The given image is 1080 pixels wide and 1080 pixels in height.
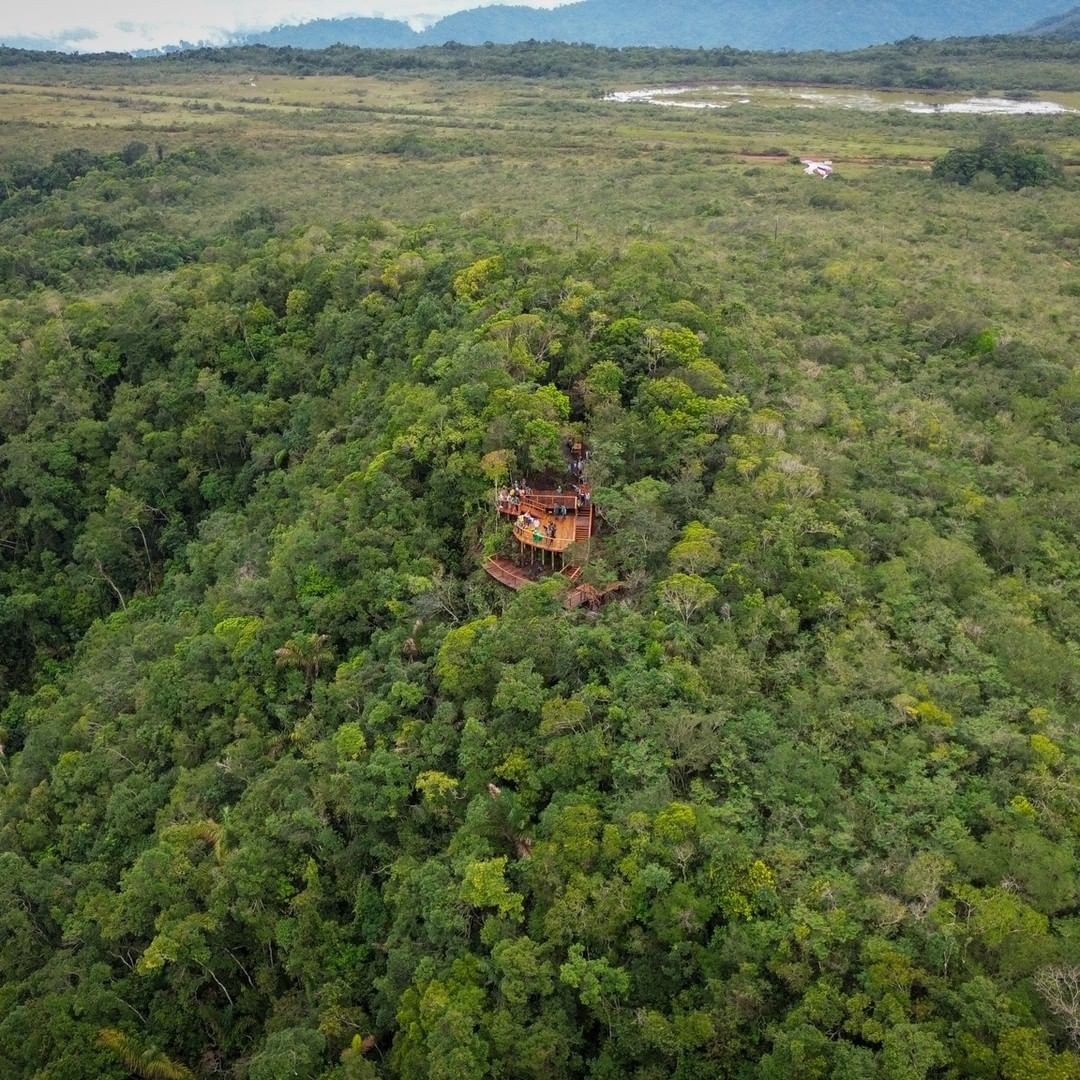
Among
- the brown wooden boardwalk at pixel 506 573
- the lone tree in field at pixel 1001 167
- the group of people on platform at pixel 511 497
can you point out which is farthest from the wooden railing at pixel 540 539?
the lone tree in field at pixel 1001 167

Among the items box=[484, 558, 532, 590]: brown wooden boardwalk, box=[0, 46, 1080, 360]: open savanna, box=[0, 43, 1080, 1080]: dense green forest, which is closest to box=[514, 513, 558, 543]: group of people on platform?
box=[0, 43, 1080, 1080]: dense green forest

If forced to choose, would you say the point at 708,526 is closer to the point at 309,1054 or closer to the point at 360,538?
the point at 360,538

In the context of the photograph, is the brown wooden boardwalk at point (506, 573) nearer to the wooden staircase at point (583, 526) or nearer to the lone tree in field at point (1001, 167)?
the wooden staircase at point (583, 526)

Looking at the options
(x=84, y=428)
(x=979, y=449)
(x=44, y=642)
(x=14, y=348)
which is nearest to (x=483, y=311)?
(x=979, y=449)

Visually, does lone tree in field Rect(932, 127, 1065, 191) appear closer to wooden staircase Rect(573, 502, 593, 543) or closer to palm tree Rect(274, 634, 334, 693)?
wooden staircase Rect(573, 502, 593, 543)

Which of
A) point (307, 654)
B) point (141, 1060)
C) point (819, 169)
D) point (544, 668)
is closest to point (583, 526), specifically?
point (544, 668)

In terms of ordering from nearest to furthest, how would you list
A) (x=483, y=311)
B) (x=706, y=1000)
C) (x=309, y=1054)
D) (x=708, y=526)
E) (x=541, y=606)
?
(x=706, y=1000) < (x=309, y=1054) < (x=541, y=606) < (x=708, y=526) < (x=483, y=311)
